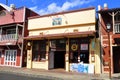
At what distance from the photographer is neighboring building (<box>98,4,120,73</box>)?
1914cm

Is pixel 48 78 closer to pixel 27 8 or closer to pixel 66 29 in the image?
pixel 66 29

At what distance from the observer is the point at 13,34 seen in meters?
28.2

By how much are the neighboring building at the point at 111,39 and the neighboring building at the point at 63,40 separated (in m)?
0.71

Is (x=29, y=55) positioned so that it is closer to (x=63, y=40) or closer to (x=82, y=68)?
(x=63, y=40)

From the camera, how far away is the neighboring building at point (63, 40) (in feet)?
67.3

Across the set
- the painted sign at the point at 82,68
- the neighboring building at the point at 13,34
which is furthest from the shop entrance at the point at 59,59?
the neighboring building at the point at 13,34

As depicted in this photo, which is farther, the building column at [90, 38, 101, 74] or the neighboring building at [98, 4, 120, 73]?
the building column at [90, 38, 101, 74]

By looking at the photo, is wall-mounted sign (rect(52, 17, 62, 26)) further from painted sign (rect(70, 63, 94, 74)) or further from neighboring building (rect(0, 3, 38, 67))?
neighboring building (rect(0, 3, 38, 67))

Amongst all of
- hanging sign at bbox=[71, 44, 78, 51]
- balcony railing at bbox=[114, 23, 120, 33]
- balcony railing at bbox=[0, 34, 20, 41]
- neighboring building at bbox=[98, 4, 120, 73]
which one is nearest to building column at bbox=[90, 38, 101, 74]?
neighboring building at bbox=[98, 4, 120, 73]

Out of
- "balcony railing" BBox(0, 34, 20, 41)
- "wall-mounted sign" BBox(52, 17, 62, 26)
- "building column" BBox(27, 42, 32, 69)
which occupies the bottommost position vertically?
"building column" BBox(27, 42, 32, 69)

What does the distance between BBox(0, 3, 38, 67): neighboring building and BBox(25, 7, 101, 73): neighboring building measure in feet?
5.22

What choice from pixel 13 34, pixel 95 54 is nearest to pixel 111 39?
pixel 95 54

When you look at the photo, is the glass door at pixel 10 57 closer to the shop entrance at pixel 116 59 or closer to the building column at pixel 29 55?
the building column at pixel 29 55

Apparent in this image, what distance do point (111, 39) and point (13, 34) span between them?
14.6 m
